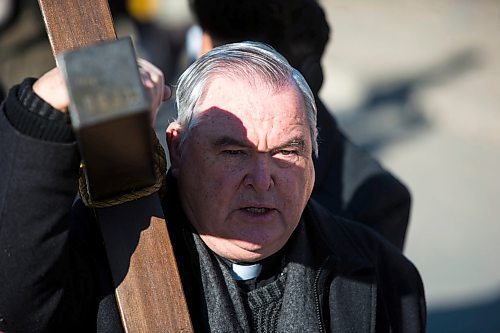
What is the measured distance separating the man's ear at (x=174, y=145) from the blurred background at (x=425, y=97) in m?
1.15

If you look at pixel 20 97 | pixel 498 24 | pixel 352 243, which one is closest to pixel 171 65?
pixel 498 24

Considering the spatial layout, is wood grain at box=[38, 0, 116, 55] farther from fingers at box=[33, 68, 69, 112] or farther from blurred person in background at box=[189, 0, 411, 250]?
blurred person in background at box=[189, 0, 411, 250]

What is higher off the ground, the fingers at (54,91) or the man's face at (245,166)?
the fingers at (54,91)

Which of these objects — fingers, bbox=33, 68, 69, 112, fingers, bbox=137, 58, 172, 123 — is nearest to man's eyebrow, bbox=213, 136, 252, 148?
fingers, bbox=137, 58, 172, 123

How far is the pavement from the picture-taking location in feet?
20.4

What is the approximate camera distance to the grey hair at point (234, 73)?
234 cm

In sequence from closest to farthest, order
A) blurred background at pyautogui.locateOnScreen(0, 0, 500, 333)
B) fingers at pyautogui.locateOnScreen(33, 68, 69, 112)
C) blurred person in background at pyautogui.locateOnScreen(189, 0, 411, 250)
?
fingers at pyautogui.locateOnScreen(33, 68, 69, 112), blurred person in background at pyautogui.locateOnScreen(189, 0, 411, 250), blurred background at pyautogui.locateOnScreen(0, 0, 500, 333)

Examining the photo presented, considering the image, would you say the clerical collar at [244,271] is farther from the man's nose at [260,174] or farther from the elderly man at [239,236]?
the man's nose at [260,174]

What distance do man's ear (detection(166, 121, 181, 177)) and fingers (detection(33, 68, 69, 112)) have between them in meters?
0.60

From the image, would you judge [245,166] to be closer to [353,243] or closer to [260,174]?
[260,174]

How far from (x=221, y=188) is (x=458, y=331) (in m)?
3.64

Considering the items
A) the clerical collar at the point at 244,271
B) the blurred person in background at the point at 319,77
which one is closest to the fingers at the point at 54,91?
the clerical collar at the point at 244,271

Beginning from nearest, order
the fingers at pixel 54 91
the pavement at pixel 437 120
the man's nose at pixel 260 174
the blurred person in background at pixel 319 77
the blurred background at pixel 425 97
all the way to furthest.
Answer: the fingers at pixel 54 91, the man's nose at pixel 260 174, the blurred person in background at pixel 319 77, the blurred background at pixel 425 97, the pavement at pixel 437 120

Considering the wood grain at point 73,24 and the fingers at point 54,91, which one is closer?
the fingers at point 54,91
